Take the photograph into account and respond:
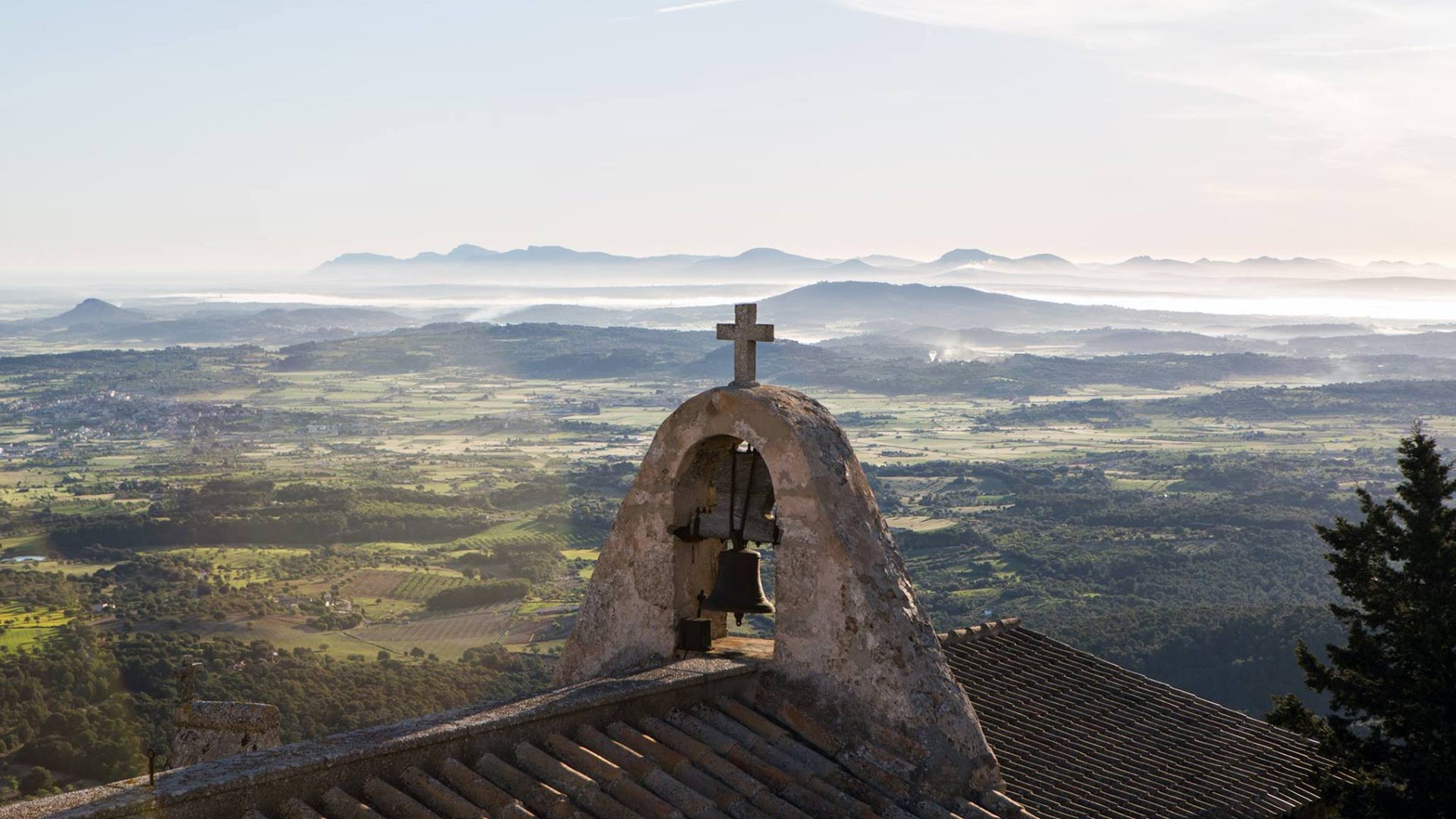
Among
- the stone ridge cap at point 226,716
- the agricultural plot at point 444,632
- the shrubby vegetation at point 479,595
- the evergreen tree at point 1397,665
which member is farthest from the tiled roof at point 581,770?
the shrubby vegetation at point 479,595

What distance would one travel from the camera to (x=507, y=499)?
115562mm

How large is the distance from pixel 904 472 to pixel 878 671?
129339 millimetres

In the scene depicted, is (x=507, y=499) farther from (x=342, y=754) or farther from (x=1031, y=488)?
(x=342, y=754)

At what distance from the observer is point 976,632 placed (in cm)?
1320

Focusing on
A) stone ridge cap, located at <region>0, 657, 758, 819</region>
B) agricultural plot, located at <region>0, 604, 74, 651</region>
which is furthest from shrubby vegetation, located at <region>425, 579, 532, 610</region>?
stone ridge cap, located at <region>0, 657, 758, 819</region>

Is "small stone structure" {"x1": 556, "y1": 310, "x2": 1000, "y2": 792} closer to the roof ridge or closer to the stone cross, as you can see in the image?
the stone cross

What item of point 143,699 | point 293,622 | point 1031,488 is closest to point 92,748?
point 143,699

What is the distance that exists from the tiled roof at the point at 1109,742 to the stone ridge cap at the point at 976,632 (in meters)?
0.01

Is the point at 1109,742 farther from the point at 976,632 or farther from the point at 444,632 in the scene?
the point at 444,632

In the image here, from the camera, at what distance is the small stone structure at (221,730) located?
7.80 m

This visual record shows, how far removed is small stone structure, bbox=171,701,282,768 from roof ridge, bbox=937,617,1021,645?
635cm

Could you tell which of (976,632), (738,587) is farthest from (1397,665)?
(738,587)

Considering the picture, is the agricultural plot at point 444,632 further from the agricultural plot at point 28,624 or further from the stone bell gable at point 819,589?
the stone bell gable at point 819,589

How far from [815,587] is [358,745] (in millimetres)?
2542
